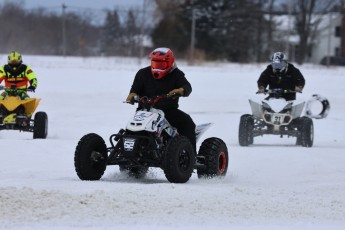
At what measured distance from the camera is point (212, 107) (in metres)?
28.8

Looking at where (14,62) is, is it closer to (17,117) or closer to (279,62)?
(17,117)

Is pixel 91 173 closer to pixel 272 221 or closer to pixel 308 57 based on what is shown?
pixel 272 221

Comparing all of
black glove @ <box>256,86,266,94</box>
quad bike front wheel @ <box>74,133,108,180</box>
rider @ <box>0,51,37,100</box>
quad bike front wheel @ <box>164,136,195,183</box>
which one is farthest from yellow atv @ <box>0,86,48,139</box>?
quad bike front wheel @ <box>164,136,195,183</box>

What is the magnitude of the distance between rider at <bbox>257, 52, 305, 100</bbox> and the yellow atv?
181 inches

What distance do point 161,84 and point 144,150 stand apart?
1093 mm

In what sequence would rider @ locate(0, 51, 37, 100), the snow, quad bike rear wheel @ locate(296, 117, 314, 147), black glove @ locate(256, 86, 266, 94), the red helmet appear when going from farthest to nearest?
rider @ locate(0, 51, 37, 100) < black glove @ locate(256, 86, 266, 94) < quad bike rear wheel @ locate(296, 117, 314, 147) < the red helmet < the snow

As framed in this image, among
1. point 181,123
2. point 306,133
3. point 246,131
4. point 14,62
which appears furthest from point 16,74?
point 181,123

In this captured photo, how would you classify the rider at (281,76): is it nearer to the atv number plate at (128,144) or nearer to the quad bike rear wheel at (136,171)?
the quad bike rear wheel at (136,171)

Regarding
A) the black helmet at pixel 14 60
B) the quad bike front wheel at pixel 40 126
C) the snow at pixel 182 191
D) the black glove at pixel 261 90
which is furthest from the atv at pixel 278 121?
the black helmet at pixel 14 60

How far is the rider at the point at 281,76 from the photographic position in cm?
1653

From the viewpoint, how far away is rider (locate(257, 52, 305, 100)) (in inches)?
651

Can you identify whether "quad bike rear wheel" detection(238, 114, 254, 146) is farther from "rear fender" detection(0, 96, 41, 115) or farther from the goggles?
the goggles

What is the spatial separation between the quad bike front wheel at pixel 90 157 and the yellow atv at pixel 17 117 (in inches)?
291

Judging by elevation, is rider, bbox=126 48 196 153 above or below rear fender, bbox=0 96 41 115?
above
